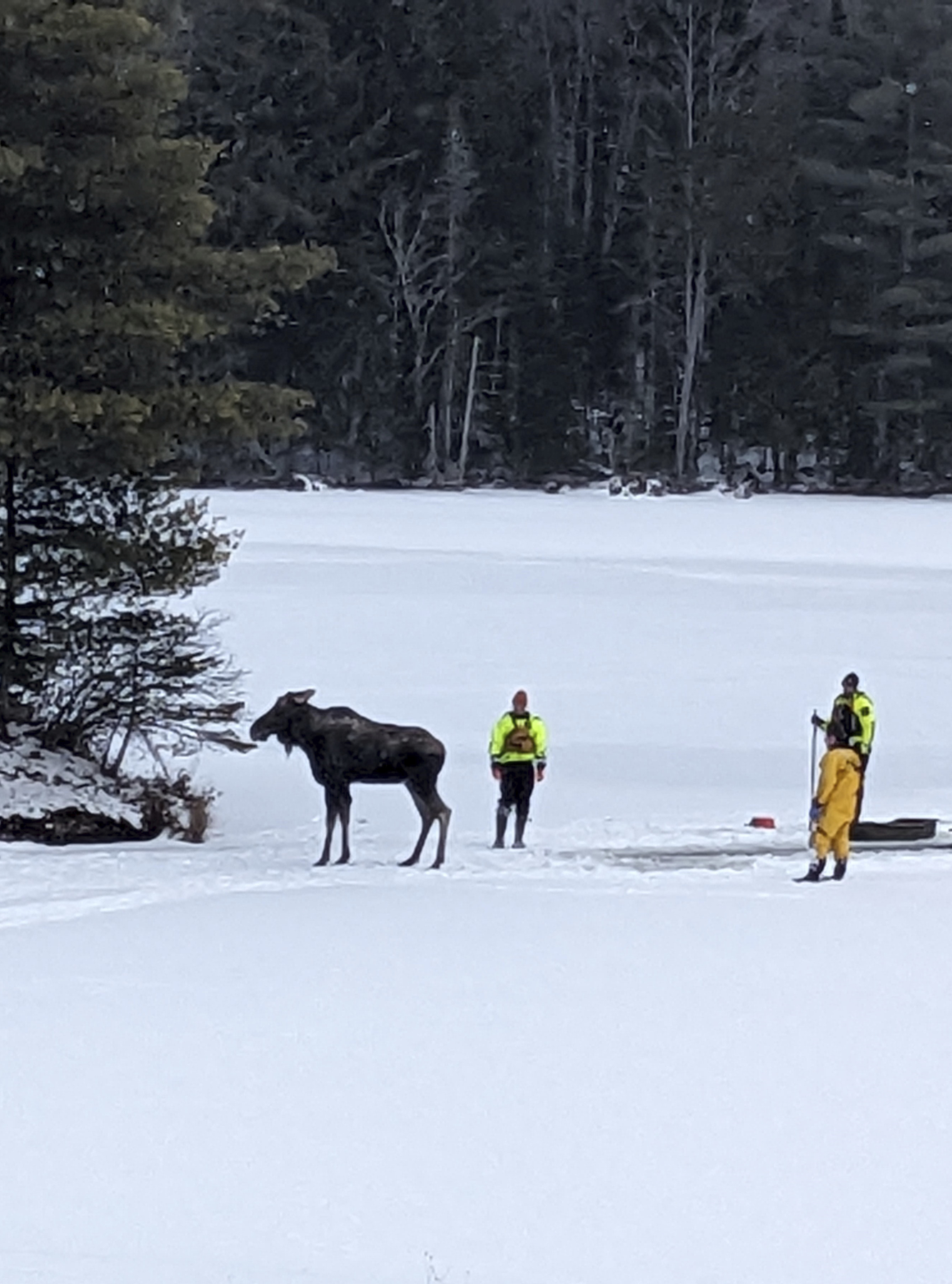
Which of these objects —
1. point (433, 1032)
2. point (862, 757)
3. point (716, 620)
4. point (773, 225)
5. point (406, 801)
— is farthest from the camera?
point (773, 225)

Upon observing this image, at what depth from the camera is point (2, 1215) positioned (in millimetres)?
7758

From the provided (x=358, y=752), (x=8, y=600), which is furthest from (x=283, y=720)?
(x=8, y=600)

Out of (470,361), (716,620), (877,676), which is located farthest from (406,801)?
(470,361)

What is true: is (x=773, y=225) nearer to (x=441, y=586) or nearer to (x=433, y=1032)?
(x=441, y=586)

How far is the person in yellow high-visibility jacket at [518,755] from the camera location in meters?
16.6

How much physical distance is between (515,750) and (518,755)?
50 mm

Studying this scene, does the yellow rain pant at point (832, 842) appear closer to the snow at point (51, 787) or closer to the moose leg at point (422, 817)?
the moose leg at point (422, 817)

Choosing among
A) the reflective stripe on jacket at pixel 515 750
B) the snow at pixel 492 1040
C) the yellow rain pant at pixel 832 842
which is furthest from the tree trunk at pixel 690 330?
the yellow rain pant at pixel 832 842

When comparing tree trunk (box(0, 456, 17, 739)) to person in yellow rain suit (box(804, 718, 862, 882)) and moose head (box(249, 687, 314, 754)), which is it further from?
person in yellow rain suit (box(804, 718, 862, 882))

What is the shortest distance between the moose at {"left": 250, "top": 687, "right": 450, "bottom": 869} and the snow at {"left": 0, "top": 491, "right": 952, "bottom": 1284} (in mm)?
603

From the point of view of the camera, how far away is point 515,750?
1666 cm

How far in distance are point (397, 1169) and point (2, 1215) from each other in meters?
1.69

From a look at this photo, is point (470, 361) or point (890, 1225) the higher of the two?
point (470, 361)

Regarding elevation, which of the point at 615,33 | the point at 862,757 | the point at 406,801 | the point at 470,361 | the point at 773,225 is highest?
the point at 615,33
